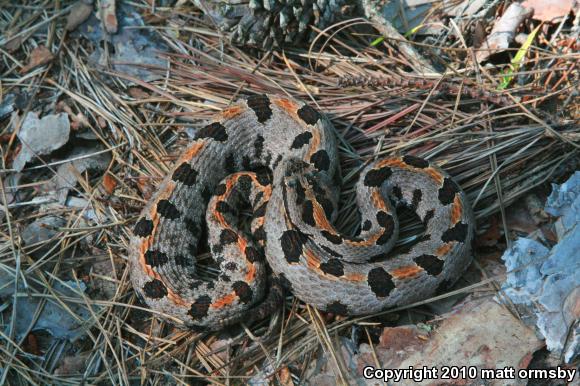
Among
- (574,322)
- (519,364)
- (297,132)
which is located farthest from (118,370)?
(574,322)

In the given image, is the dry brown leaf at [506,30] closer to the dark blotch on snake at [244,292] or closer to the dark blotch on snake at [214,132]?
the dark blotch on snake at [214,132]

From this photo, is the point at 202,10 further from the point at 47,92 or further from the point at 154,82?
the point at 47,92

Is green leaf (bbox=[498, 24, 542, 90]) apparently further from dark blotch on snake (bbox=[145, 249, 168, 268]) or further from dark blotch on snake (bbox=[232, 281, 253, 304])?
dark blotch on snake (bbox=[145, 249, 168, 268])

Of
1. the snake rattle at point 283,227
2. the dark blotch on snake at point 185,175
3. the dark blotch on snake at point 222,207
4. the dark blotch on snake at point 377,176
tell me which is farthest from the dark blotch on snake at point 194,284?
the dark blotch on snake at point 377,176

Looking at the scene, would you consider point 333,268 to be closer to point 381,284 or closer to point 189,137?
point 381,284

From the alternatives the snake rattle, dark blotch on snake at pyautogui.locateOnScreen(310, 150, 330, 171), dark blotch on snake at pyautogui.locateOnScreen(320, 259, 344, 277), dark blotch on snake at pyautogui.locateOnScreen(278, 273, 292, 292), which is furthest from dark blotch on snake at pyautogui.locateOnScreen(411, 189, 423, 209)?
dark blotch on snake at pyautogui.locateOnScreen(278, 273, 292, 292)

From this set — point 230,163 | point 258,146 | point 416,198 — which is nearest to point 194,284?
point 230,163
